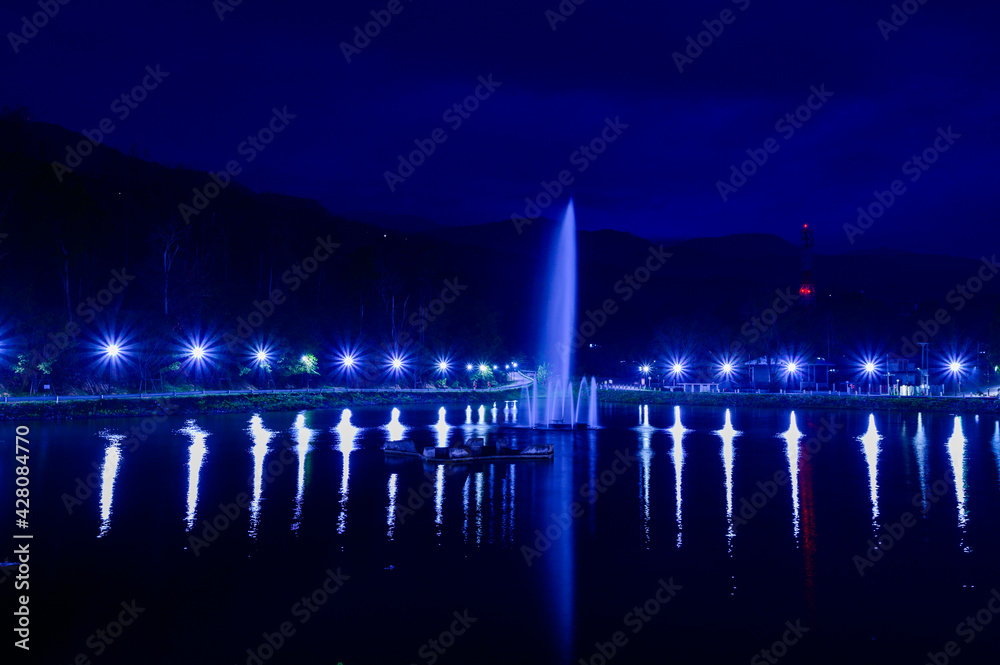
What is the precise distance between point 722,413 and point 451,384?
130ft

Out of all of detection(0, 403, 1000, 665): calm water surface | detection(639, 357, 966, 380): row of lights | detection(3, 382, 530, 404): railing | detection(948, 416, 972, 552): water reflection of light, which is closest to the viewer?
detection(0, 403, 1000, 665): calm water surface

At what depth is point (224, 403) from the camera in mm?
66750

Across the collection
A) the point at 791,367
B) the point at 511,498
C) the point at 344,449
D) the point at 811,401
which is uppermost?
the point at 791,367

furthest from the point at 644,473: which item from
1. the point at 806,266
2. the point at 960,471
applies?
the point at 806,266

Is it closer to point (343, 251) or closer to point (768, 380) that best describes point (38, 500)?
point (768, 380)

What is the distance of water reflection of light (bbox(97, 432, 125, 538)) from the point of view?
23.9 m

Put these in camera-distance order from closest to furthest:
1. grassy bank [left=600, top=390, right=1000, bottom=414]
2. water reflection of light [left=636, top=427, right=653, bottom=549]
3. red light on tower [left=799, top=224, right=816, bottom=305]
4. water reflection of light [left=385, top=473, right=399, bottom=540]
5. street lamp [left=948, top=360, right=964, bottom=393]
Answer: water reflection of light [left=385, top=473, right=399, bottom=540] → water reflection of light [left=636, top=427, right=653, bottom=549] → grassy bank [left=600, top=390, right=1000, bottom=414] → street lamp [left=948, top=360, right=964, bottom=393] → red light on tower [left=799, top=224, right=816, bottom=305]

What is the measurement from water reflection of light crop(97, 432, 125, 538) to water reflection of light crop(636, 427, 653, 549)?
16.2 m

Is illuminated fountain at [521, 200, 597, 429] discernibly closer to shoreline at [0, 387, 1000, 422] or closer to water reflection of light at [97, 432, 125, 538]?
shoreline at [0, 387, 1000, 422]

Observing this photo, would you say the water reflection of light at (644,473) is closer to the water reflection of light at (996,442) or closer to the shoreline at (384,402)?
the water reflection of light at (996,442)

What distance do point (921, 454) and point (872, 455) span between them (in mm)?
2678

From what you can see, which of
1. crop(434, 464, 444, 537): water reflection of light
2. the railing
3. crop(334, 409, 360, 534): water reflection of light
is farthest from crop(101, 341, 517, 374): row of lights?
crop(434, 464, 444, 537): water reflection of light

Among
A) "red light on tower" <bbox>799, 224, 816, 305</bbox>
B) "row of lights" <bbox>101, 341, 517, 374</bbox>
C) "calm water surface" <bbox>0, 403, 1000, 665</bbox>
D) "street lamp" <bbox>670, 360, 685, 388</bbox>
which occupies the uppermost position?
"red light on tower" <bbox>799, 224, 816, 305</bbox>

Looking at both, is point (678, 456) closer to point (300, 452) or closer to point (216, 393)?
point (300, 452)
